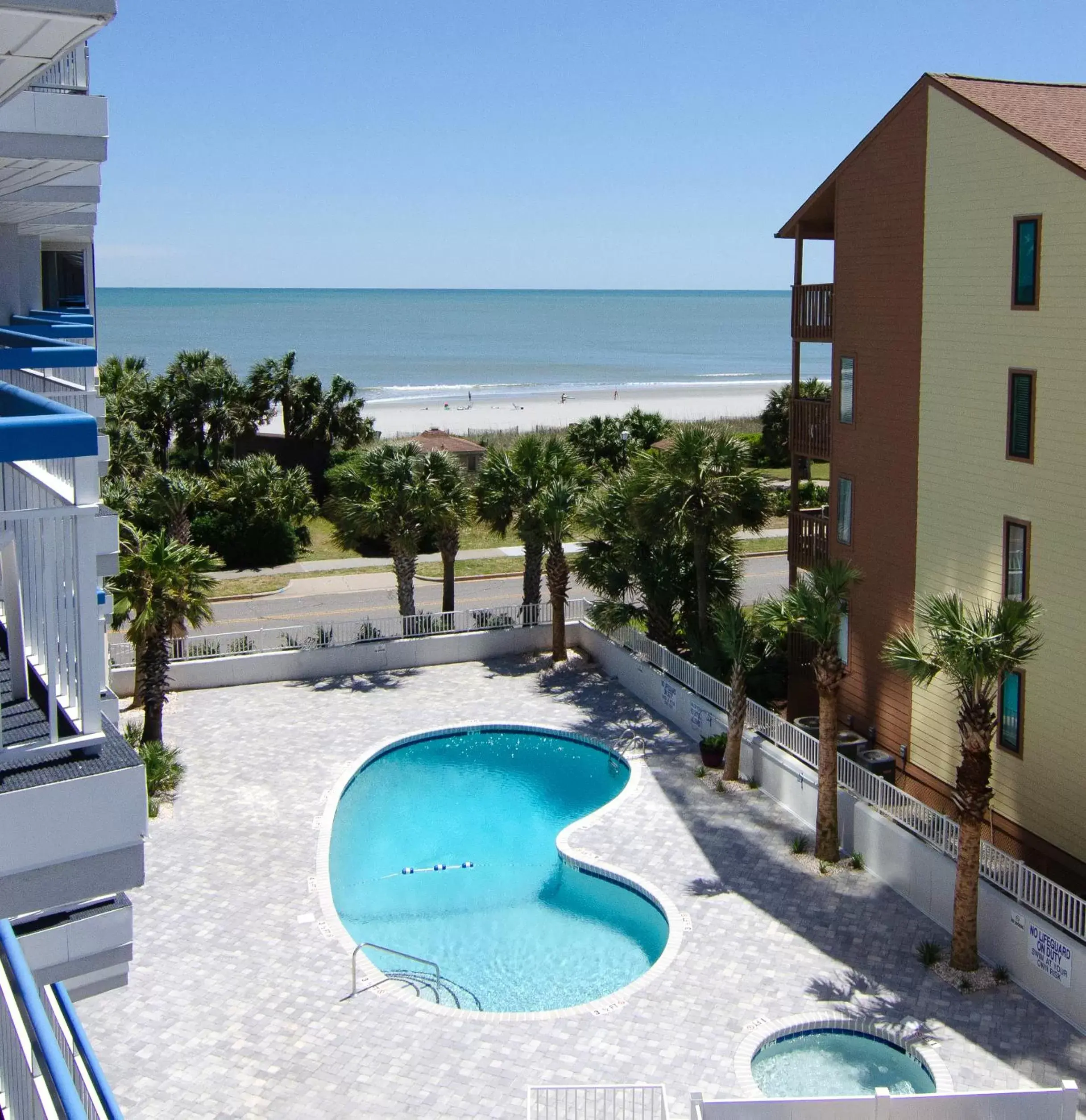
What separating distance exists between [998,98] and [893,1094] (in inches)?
558

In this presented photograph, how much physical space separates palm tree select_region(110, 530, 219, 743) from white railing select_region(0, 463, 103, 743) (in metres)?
16.4

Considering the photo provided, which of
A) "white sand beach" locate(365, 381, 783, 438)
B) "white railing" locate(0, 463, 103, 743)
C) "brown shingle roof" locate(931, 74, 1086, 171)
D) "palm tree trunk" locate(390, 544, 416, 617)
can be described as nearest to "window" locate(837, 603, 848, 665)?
"brown shingle roof" locate(931, 74, 1086, 171)

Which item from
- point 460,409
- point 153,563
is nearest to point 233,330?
point 460,409

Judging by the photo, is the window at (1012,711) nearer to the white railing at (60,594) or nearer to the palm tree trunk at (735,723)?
the palm tree trunk at (735,723)

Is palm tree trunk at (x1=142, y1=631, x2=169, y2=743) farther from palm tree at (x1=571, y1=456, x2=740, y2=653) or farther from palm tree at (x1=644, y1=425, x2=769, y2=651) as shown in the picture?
palm tree at (x1=644, y1=425, x2=769, y2=651)

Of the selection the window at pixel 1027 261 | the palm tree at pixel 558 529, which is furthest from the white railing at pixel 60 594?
the palm tree at pixel 558 529

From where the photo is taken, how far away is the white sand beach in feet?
298

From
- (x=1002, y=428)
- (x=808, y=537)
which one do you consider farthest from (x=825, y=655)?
(x=808, y=537)

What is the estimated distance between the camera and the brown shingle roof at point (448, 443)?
42250 mm

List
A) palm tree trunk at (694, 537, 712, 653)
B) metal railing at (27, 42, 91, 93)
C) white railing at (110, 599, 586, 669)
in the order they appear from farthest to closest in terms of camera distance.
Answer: white railing at (110, 599, 586, 669), palm tree trunk at (694, 537, 712, 653), metal railing at (27, 42, 91, 93)

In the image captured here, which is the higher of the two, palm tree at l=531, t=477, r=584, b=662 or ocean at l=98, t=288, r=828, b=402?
ocean at l=98, t=288, r=828, b=402

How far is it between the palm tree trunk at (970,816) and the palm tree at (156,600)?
13384 mm

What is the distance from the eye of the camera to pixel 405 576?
96.5 feet

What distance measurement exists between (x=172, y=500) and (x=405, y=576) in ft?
22.6
